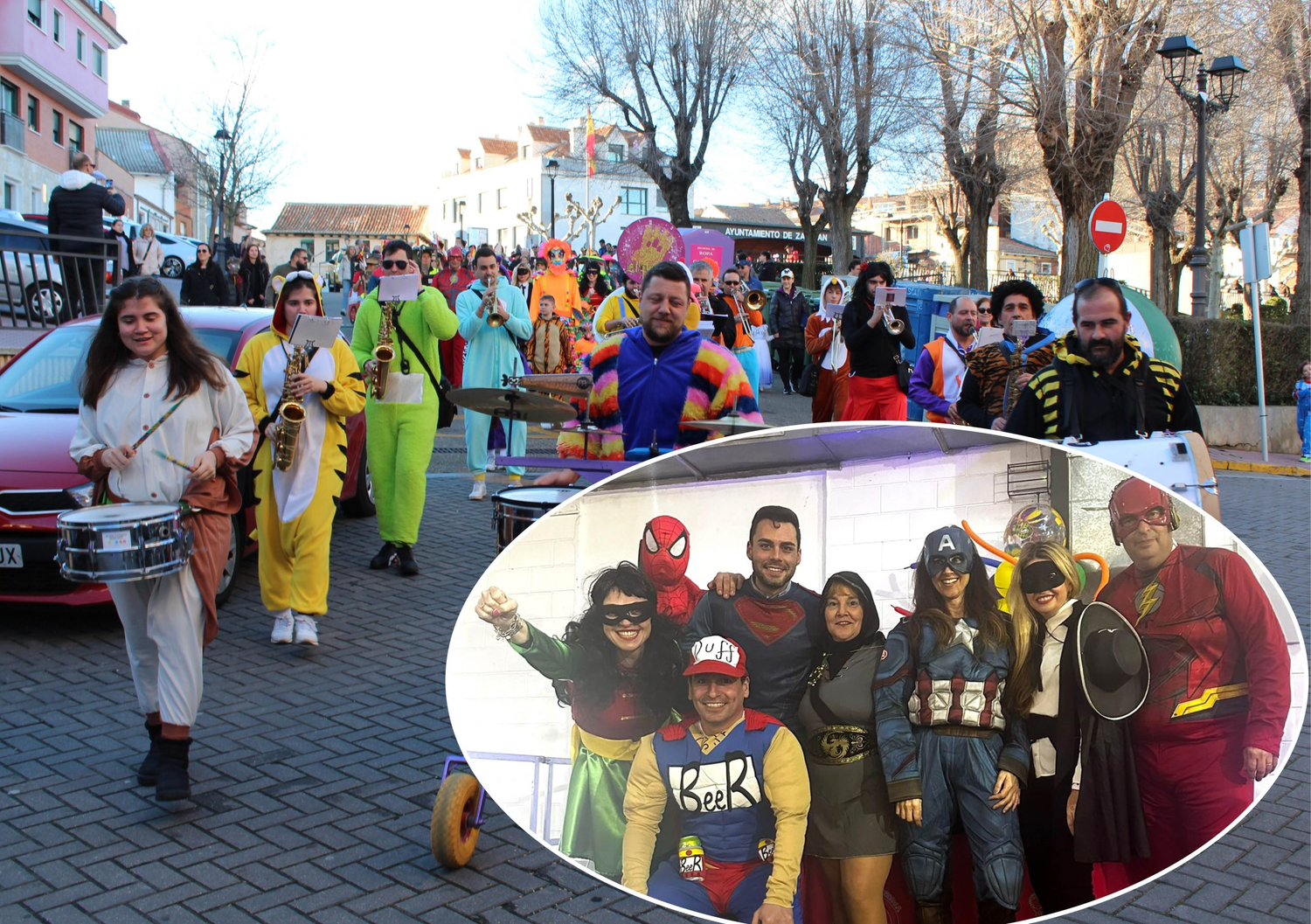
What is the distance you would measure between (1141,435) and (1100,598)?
2827 mm

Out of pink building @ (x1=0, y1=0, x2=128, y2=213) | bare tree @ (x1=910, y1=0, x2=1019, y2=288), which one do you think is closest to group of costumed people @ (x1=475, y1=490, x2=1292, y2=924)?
bare tree @ (x1=910, y1=0, x2=1019, y2=288)

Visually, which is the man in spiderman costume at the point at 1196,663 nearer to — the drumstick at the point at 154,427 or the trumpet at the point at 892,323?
the drumstick at the point at 154,427

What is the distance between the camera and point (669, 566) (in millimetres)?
2762

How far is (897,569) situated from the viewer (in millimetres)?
2652

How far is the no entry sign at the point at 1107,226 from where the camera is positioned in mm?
11070

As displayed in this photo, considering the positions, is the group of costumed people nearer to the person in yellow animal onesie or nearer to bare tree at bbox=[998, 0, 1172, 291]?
the person in yellow animal onesie

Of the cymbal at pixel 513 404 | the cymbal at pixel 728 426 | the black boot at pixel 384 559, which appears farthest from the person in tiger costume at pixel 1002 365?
the black boot at pixel 384 559

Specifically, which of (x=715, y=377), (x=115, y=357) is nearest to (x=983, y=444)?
(x=715, y=377)

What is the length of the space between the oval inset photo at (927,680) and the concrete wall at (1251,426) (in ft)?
57.2

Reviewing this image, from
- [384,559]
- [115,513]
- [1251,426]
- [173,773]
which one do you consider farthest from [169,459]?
[1251,426]

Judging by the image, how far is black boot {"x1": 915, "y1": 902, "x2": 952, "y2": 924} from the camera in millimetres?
2619

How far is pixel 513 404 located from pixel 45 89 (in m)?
49.1

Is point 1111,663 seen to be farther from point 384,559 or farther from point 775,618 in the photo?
point 384,559

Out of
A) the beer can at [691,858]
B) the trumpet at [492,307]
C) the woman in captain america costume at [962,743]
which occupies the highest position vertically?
the trumpet at [492,307]
